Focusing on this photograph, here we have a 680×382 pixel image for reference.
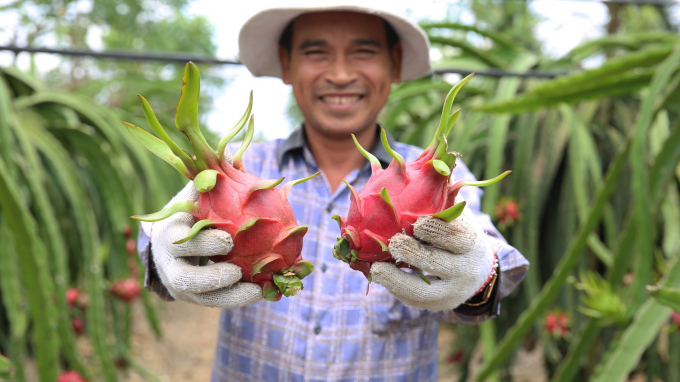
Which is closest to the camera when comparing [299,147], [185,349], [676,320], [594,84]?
[299,147]

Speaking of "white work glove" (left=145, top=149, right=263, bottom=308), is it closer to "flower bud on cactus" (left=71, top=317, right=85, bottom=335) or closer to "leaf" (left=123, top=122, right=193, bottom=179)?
"leaf" (left=123, top=122, right=193, bottom=179)

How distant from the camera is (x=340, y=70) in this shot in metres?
1.06

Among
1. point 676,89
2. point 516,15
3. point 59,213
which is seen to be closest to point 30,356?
point 59,213

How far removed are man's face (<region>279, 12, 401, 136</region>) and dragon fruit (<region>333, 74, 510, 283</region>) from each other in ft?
1.58

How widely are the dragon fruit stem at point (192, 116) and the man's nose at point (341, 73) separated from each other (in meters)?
0.48

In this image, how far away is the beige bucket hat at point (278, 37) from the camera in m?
1.06

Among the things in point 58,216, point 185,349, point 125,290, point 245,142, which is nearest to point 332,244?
point 245,142

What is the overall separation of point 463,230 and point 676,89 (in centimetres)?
82

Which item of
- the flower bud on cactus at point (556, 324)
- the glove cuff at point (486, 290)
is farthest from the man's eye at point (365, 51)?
the flower bud on cactus at point (556, 324)

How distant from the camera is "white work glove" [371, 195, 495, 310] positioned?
60cm

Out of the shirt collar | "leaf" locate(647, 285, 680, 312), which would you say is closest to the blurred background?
"leaf" locate(647, 285, 680, 312)

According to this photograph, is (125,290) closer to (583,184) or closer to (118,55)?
(118,55)

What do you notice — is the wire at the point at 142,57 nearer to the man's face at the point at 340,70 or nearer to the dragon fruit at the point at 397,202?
the man's face at the point at 340,70

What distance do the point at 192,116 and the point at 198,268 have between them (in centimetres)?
20
